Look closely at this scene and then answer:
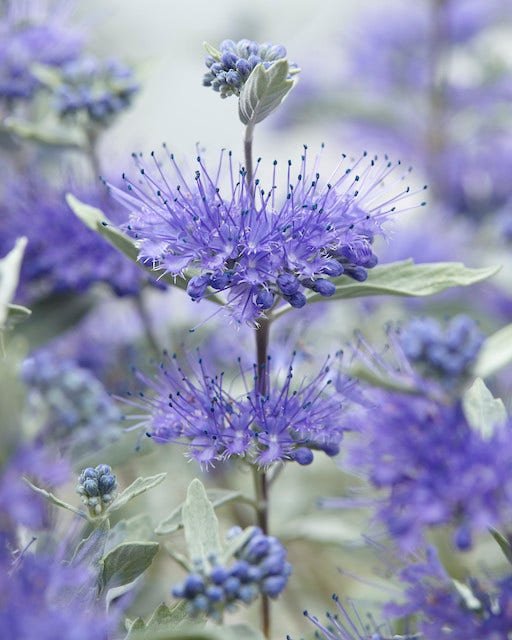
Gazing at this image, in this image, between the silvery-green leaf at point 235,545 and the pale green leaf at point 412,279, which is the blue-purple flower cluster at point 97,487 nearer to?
the silvery-green leaf at point 235,545

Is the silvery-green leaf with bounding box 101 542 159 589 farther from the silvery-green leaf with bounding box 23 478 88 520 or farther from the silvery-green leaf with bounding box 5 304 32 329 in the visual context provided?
the silvery-green leaf with bounding box 5 304 32 329

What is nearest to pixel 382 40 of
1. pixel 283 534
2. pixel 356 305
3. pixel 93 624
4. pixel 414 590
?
pixel 356 305

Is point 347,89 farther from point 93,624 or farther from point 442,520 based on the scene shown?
point 93,624

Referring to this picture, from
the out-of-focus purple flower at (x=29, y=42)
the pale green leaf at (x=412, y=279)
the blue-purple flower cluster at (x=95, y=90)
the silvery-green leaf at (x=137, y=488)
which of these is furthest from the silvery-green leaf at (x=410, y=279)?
the out-of-focus purple flower at (x=29, y=42)

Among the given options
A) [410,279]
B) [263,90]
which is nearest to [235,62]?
[263,90]

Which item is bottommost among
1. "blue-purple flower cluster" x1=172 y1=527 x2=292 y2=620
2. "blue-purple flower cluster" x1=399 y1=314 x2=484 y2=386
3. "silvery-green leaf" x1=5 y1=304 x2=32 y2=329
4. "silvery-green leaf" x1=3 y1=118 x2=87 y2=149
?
"blue-purple flower cluster" x1=172 y1=527 x2=292 y2=620

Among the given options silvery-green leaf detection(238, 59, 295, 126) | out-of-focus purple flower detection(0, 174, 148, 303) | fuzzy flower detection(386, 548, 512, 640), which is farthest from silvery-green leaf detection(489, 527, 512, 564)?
out-of-focus purple flower detection(0, 174, 148, 303)

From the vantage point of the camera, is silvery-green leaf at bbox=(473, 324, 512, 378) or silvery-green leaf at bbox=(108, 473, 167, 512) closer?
silvery-green leaf at bbox=(108, 473, 167, 512)
